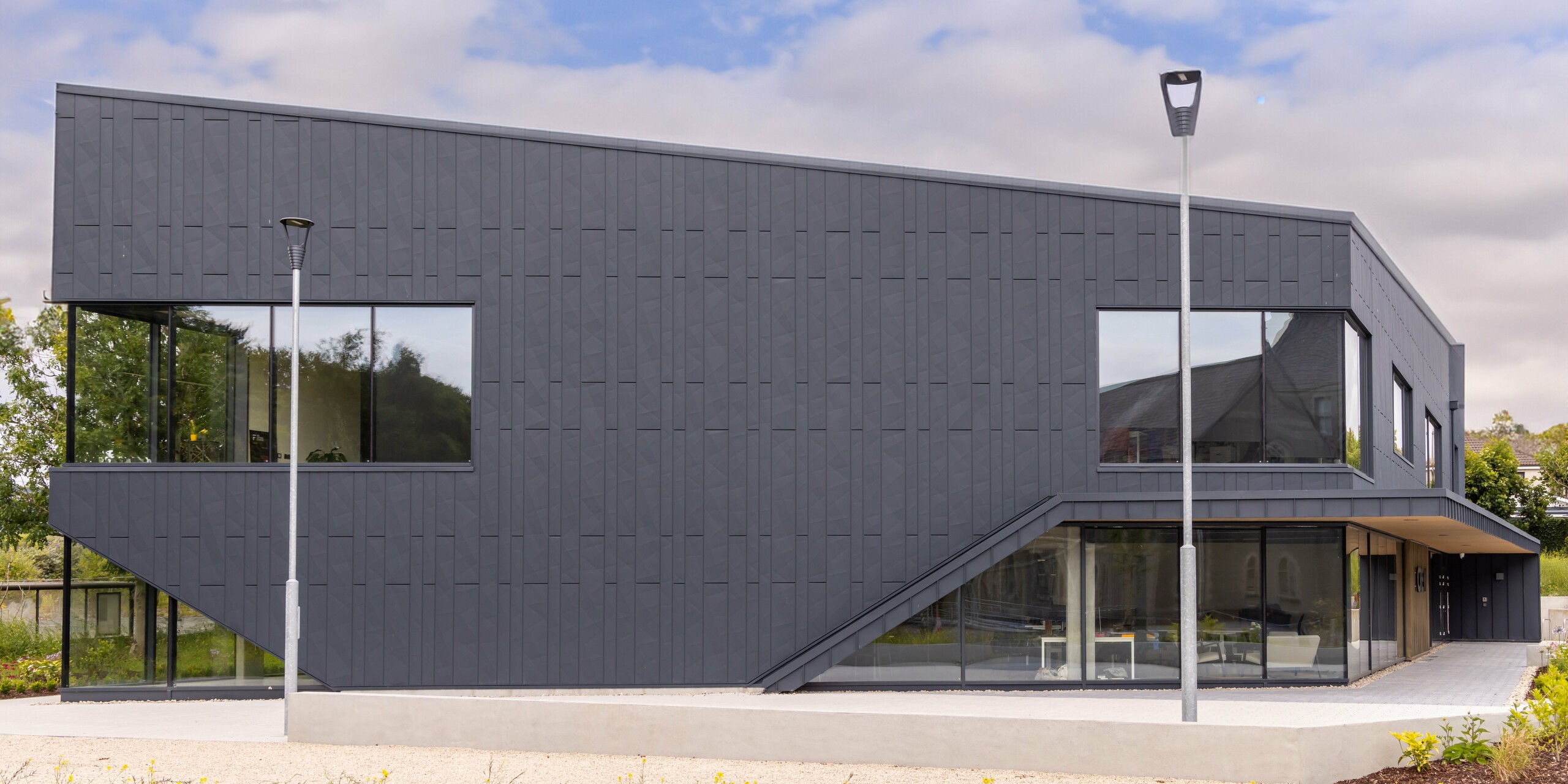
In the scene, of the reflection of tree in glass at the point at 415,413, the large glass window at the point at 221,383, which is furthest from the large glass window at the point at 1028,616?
the large glass window at the point at 221,383

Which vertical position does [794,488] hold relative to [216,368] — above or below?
below

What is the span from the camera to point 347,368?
17562 mm

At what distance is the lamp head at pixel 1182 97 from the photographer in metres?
11.3

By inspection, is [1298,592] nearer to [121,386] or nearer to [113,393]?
[121,386]

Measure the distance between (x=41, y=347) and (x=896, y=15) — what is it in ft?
63.9

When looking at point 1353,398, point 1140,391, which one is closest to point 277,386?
point 1140,391

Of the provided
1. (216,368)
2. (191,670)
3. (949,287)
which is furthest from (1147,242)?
(191,670)

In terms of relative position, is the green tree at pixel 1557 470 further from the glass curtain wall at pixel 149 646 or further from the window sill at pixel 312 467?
the glass curtain wall at pixel 149 646

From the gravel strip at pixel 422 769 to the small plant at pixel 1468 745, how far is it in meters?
2.42

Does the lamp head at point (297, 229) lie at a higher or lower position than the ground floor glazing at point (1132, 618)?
higher

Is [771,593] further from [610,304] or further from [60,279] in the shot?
[60,279]

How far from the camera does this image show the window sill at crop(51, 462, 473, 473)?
57.1 ft

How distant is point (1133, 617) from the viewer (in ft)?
57.2

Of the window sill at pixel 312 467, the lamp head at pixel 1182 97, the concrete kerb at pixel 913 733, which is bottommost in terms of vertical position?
the concrete kerb at pixel 913 733
